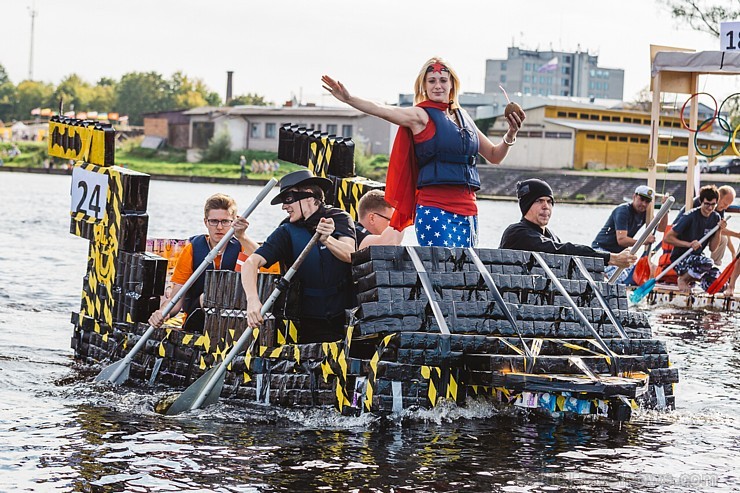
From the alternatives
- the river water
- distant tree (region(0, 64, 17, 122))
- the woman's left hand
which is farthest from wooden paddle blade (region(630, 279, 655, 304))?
distant tree (region(0, 64, 17, 122))

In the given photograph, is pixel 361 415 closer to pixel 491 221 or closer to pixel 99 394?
pixel 99 394

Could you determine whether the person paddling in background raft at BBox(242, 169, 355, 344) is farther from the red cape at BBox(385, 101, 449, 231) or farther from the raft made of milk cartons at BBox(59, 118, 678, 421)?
the red cape at BBox(385, 101, 449, 231)

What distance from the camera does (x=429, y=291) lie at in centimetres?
809

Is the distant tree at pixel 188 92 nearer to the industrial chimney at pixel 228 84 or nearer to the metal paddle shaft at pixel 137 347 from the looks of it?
the industrial chimney at pixel 228 84

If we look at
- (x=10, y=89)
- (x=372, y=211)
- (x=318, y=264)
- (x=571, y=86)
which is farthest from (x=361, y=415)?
(x=571, y=86)

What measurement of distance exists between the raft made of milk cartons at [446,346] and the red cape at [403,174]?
2.30ft

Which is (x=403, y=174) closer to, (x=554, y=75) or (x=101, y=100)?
(x=101, y=100)

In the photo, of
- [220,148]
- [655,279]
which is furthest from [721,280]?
[220,148]

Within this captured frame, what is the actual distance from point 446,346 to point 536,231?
2081 mm

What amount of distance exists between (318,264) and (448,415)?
4.55 feet

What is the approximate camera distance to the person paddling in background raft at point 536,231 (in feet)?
31.3

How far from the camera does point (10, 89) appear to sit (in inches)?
6171

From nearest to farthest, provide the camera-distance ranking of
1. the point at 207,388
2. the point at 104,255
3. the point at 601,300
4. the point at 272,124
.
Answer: the point at 601,300, the point at 207,388, the point at 104,255, the point at 272,124

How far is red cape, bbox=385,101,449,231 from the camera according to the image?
873 cm
